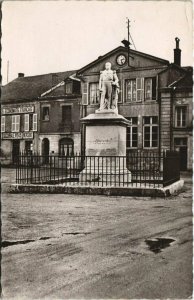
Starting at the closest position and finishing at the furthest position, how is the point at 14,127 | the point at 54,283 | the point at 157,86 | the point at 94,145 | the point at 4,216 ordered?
the point at 54,283 → the point at 4,216 → the point at 94,145 → the point at 157,86 → the point at 14,127

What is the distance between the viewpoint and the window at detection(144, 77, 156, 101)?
103 feet

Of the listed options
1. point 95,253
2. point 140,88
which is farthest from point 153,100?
point 95,253

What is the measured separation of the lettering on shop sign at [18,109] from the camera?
37.4m

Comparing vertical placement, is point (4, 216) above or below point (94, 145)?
below

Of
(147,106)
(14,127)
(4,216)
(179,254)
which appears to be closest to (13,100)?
(14,127)

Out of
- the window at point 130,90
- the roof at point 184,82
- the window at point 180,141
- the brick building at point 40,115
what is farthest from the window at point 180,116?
the brick building at point 40,115

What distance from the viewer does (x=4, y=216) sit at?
7816 mm

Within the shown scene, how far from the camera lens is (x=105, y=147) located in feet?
42.6

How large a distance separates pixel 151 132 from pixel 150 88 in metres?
3.41

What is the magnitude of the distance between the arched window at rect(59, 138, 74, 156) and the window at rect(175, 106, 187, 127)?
30.4ft

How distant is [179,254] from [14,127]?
33982 mm

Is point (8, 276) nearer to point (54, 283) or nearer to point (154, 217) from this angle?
point (54, 283)

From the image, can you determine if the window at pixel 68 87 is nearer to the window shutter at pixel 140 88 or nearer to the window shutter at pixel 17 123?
the window shutter at pixel 17 123

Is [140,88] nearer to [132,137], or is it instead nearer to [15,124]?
[132,137]
